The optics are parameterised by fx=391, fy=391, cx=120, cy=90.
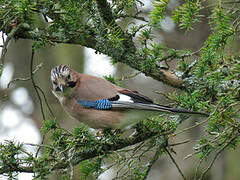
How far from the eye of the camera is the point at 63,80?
174 inches

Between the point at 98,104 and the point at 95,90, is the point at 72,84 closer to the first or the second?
the point at 95,90

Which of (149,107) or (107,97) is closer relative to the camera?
(149,107)

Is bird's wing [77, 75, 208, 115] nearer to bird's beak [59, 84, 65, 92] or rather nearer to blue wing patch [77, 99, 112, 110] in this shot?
blue wing patch [77, 99, 112, 110]

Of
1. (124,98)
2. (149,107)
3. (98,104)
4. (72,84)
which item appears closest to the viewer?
(149,107)

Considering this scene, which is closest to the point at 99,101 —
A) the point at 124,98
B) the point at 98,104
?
the point at 98,104

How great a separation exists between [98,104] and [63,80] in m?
0.49

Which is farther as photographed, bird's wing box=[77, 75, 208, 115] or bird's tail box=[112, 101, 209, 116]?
bird's wing box=[77, 75, 208, 115]

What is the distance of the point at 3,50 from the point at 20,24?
36 cm

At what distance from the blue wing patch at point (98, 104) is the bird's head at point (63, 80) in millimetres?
231

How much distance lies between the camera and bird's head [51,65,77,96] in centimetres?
436

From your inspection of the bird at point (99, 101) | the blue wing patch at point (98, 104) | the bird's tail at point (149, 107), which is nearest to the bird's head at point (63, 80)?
the bird at point (99, 101)

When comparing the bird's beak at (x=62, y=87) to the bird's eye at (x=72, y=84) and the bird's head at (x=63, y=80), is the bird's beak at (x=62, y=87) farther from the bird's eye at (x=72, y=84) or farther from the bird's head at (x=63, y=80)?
the bird's eye at (x=72, y=84)

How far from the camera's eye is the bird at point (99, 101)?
13.4 ft

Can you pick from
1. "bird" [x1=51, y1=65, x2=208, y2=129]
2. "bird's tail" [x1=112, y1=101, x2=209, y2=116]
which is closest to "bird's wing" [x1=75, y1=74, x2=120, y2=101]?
"bird" [x1=51, y1=65, x2=208, y2=129]
